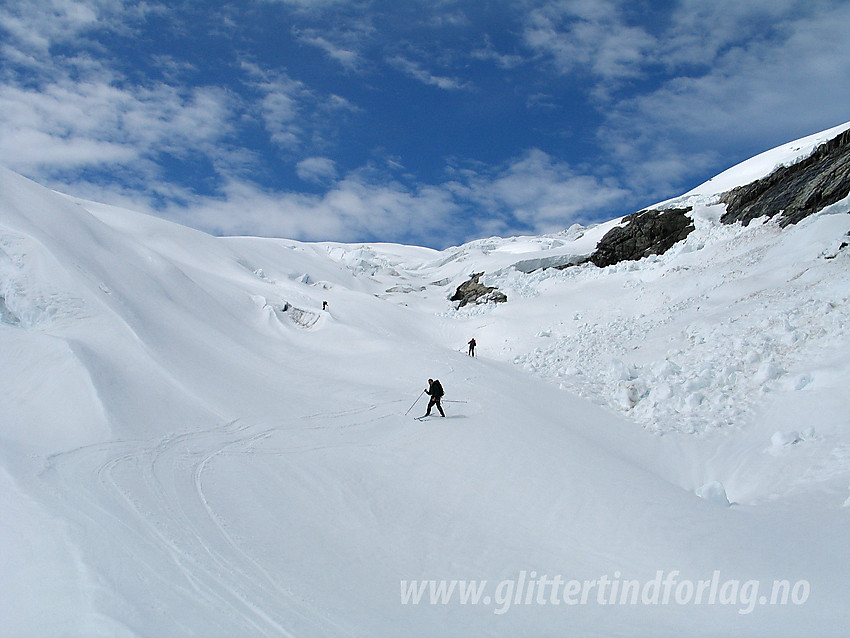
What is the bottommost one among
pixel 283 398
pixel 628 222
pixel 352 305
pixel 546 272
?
pixel 283 398

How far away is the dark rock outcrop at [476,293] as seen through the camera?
125 feet

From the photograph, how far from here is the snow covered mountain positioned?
226 inches

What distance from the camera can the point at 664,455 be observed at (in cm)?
1273

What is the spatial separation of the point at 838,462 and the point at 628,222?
110 feet

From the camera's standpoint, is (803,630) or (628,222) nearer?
(803,630)

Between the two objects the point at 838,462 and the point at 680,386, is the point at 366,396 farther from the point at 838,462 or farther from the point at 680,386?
the point at 838,462

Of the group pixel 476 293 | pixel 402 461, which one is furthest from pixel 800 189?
pixel 402 461

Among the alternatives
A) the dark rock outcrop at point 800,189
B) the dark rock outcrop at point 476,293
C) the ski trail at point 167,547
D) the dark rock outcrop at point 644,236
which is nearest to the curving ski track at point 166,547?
the ski trail at point 167,547

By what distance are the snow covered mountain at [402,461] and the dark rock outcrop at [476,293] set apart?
45.6 ft

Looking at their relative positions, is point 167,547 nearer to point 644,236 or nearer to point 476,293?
point 476,293

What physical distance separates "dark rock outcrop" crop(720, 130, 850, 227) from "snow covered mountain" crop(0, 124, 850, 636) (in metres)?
2.47

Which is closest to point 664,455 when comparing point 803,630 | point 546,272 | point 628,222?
point 803,630

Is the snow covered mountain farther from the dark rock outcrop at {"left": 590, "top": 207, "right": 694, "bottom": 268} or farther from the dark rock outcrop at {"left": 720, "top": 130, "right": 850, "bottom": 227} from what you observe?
the dark rock outcrop at {"left": 590, "top": 207, "right": 694, "bottom": 268}

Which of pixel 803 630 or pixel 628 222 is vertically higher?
pixel 628 222
